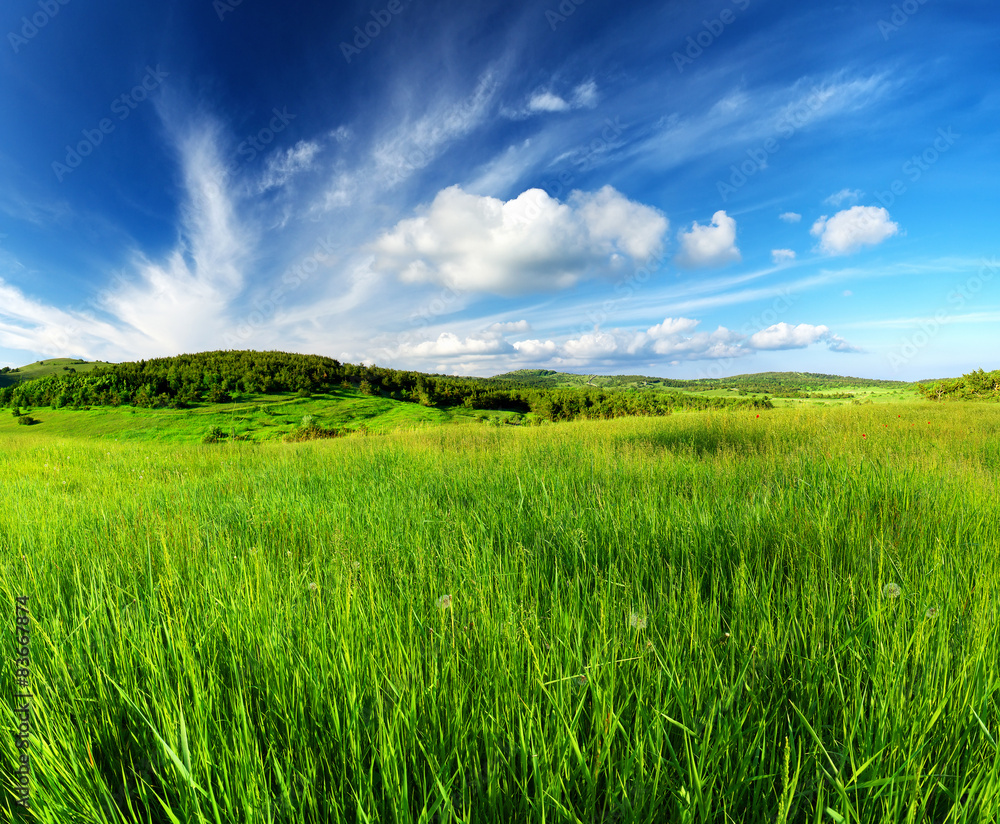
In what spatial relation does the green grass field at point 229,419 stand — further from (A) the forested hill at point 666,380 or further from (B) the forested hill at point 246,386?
(A) the forested hill at point 666,380

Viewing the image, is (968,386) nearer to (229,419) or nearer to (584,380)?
(229,419)

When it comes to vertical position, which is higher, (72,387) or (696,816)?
(72,387)

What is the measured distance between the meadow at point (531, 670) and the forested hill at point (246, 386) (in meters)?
25.0

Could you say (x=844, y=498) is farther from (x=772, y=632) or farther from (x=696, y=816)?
(x=696, y=816)

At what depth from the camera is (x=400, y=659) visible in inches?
53.6

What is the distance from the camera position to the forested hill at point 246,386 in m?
32.1

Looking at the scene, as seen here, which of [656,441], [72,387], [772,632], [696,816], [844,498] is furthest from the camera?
[72,387]

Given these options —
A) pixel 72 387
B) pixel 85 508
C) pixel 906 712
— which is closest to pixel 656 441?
pixel 906 712

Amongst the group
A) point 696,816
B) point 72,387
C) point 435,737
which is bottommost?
point 696,816

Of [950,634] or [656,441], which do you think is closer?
[950,634]

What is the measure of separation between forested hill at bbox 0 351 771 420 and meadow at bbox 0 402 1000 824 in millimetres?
25043

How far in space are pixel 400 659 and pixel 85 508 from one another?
476 centimetres

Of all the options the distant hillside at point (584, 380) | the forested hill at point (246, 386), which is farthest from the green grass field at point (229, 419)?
the distant hillside at point (584, 380)

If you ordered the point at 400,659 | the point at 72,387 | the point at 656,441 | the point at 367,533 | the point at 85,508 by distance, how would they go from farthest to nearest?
the point at 72,387 → the point at 656,441 → the point at 85,508 → the point at 367,533 → the point at 400,659
